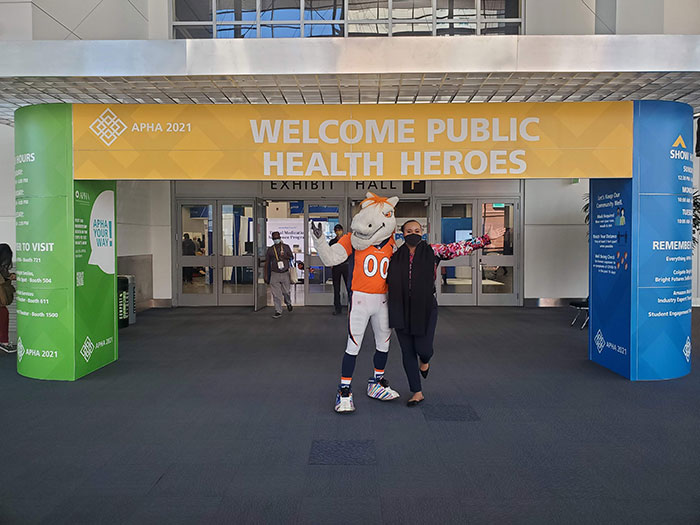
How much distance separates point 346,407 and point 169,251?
8.49 m

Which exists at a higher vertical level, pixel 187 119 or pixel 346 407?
pixel 187 119

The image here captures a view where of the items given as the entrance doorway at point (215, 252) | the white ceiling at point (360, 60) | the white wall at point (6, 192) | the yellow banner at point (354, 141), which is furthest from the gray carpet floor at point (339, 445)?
the entrance doorway at point (215, 252)

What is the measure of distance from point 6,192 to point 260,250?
4930 millimetres

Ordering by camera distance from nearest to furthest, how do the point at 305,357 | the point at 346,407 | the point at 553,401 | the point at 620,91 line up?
the point at 346,407 → the point at 553,401 → the point at 620,91 → the point at 305,357

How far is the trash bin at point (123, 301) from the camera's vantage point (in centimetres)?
927

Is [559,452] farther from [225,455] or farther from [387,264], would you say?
[225,455]

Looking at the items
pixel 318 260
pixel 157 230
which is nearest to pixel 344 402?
pixel 318 260

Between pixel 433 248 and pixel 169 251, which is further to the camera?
pixel 169 251

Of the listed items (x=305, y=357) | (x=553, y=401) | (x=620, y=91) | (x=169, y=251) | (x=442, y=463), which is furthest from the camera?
(x=169, y=251)

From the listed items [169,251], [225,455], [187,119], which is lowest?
[225,455]

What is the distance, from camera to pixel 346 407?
4.78 meters

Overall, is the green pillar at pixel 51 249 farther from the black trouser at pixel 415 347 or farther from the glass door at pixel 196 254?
the glass door at pixel 196 254

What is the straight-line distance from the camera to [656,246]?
5820 millimetres

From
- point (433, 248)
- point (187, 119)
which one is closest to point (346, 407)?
point (433, 248)
